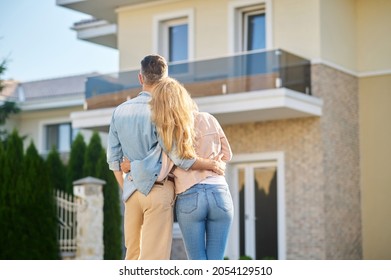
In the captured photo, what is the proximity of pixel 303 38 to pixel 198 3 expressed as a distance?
5.33 feet

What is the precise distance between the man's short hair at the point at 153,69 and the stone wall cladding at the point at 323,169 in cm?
808

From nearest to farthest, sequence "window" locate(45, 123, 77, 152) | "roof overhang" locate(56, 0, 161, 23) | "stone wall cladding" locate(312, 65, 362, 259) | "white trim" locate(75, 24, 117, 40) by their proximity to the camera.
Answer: "stone wall cladding" locate(312, 65, 362, 259)
"roof overhang" locate(56, 0, 161, 23)
"white trim" locate(75, 24, 117, 40)
"window" locate(45, 123, 77, 152)

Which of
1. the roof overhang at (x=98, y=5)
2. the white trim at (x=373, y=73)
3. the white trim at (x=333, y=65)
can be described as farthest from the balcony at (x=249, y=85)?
the roof overhang at (x=98, y=5)

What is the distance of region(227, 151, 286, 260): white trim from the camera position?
11.2 m

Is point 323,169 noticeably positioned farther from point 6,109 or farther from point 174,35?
point 6,109

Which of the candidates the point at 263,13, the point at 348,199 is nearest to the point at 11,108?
the point at 263,13

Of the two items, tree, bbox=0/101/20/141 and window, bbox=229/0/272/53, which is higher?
window, bbox=229/0/272/53

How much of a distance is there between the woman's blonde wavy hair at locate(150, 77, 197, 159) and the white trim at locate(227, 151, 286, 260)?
8.20 meters

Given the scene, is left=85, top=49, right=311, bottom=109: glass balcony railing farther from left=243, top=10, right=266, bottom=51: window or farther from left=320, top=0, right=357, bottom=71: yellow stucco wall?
left=243, top=10, right=266, bottom=51: window

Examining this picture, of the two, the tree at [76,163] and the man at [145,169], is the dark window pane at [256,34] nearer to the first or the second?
the tree at [76,163]

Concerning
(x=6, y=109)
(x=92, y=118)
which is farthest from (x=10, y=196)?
(x=6, y=109)

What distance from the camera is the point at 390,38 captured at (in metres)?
11.0

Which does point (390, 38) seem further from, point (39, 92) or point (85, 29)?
point (39, 92)

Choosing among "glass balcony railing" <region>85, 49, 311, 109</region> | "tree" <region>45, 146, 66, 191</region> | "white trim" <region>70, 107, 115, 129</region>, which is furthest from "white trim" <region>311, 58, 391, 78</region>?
"tree" <region>45, 146, 66, 191</region>
